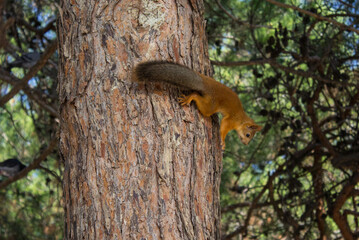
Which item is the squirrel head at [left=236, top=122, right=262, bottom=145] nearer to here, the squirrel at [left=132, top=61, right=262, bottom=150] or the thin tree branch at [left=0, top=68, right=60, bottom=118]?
the squirrel at [left=132, top=61, right=262, bottom=150]

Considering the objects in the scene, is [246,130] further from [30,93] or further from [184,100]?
[30,93]

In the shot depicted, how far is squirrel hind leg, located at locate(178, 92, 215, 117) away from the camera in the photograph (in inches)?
65.9

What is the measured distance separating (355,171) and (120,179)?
2.45 metres

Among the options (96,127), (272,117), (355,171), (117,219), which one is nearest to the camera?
(117,219)

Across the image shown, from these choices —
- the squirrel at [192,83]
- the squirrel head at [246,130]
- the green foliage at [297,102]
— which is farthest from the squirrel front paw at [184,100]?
the green foliage at [297,102]

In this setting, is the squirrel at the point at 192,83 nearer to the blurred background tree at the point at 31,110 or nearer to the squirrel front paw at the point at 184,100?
the squirrel front paw at the point at 184,100

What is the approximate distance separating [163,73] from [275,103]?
2.21 metres

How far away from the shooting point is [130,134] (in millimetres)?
1521

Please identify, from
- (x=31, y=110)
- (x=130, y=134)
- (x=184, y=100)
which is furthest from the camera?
(x=31, y=110)

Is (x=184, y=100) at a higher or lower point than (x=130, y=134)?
higher

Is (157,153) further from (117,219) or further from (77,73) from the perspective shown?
(77,73)

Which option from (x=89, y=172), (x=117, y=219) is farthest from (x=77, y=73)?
(x=117, y=219)

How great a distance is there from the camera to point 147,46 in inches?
65.2

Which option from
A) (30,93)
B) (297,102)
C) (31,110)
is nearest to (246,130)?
(297,102)
